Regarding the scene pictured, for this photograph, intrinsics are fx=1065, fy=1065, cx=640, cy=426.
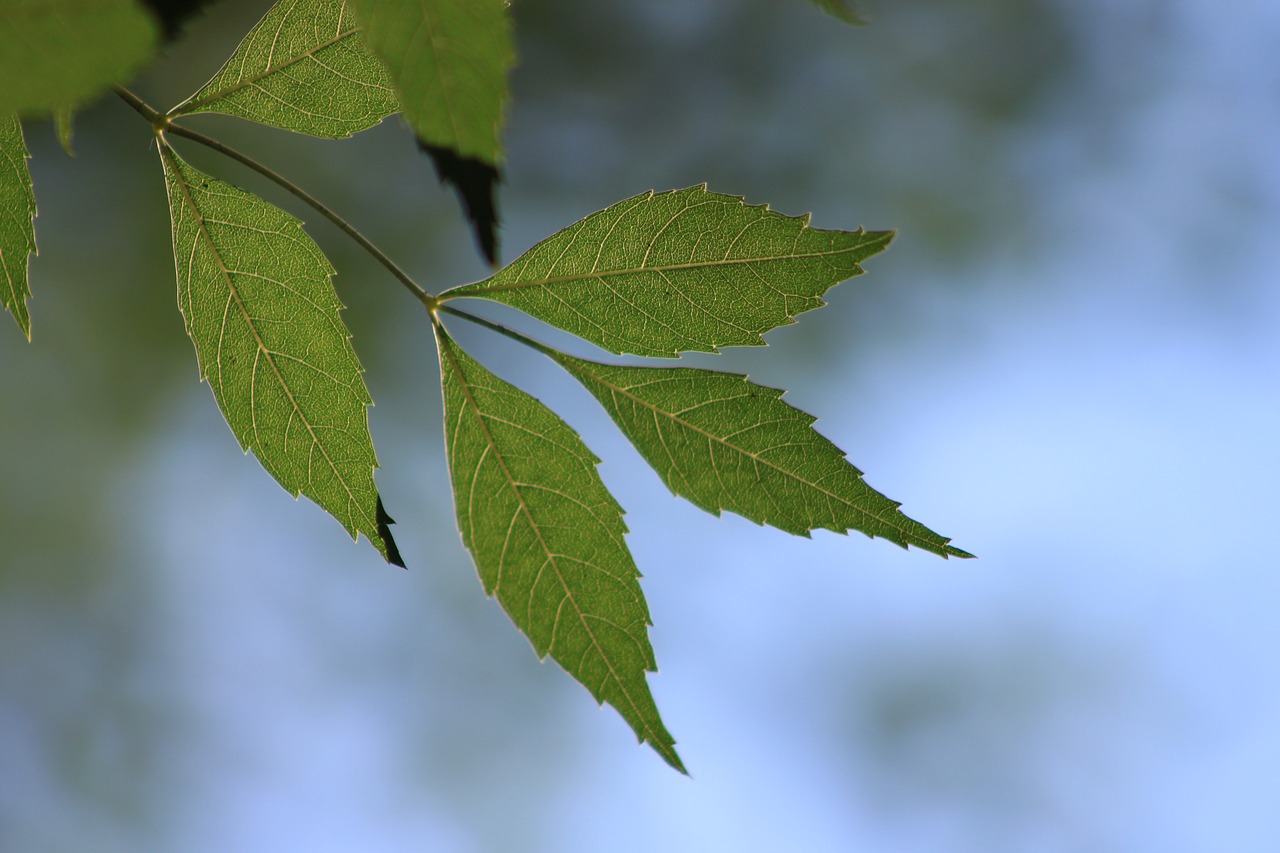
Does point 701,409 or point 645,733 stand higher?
point 701,409

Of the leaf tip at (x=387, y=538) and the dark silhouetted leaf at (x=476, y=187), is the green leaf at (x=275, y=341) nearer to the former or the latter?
the leaf tip at (x=387, y=538)

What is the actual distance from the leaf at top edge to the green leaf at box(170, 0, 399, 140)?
0.62 ft

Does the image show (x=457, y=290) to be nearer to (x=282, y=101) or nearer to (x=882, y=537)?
(x=282, y=101)

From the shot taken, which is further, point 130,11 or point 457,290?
point 457,290

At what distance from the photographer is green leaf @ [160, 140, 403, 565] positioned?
0.48 metres

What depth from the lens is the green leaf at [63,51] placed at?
0.28m

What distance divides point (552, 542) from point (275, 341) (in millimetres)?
158

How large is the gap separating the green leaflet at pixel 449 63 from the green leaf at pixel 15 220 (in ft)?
0.76

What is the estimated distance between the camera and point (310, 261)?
0.48 m

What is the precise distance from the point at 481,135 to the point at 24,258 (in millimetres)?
295

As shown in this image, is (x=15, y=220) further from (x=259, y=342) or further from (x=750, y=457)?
(x=750, y=457)

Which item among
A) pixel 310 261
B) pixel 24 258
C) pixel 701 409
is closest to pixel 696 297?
pixel 701 409

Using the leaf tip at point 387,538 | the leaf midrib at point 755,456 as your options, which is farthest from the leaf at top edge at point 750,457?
the leaf tip at point 387,538

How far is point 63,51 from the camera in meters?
0.28
